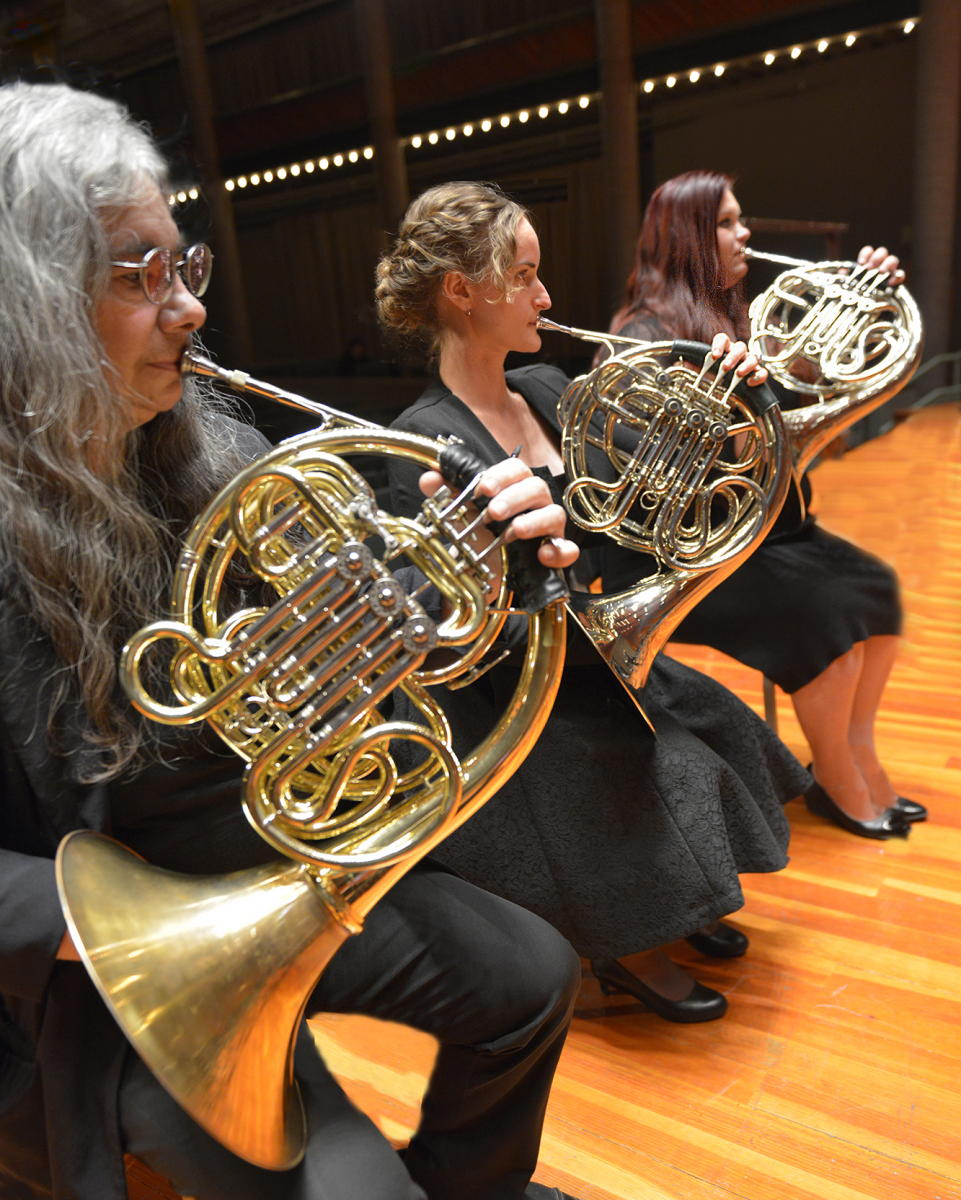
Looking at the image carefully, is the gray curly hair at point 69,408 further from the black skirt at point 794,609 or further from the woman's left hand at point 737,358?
the black skirt at point 794,609

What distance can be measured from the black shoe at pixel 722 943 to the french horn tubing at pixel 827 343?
80 cm

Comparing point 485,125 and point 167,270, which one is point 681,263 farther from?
point 167,270

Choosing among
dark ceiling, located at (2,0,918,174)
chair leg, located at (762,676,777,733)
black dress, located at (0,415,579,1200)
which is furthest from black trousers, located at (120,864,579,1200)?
dark ceiling, located at (2,0,918,174)

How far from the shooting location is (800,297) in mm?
1513

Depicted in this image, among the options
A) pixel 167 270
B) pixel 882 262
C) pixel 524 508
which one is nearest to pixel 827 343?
pixel 882 262

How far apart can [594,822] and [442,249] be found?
2.69 ft

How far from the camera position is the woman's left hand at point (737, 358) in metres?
1.20

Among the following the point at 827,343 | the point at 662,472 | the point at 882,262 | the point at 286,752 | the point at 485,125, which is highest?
the point at 485,125

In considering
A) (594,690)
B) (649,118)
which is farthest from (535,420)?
(649,118)

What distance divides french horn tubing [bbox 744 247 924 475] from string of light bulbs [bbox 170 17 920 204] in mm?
389

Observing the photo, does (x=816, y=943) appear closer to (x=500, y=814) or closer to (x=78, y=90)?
(x=500, y=814)

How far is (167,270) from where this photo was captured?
777 mm

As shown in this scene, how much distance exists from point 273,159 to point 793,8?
1413 mm

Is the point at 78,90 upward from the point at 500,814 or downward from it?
upward
